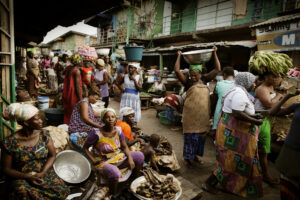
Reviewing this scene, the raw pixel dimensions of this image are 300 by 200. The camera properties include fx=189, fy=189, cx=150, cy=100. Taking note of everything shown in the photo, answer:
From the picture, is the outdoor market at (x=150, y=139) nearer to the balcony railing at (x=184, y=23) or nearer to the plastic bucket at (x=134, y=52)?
the plastic bucket at (x=134, y=52)

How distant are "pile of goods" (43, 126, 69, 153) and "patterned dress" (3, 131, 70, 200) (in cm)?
83

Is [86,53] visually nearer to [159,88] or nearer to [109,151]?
[109,151]

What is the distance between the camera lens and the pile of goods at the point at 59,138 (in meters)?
3.06

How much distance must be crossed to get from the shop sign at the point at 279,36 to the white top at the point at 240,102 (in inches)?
182

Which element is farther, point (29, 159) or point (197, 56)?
point (197, 56)

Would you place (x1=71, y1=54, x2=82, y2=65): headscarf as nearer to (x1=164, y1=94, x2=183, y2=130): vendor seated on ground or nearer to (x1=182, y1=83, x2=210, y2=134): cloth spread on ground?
(x1=182, y1=83, x2=210, y2=134): cloth spread on ground

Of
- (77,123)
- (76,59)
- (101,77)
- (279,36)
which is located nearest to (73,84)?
(76,59)

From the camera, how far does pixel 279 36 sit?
5996 millimetres

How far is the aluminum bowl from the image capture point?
9.00ft

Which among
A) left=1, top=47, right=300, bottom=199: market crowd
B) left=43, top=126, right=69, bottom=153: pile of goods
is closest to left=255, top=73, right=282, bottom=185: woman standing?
left=1, top=47, right=300, bottom=199: market crowd

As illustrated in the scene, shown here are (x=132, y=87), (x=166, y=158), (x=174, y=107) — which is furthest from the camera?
(x=174, y=107)

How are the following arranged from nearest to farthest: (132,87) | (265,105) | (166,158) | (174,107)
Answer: (265,105) < (166,158) < (132,87) < (174,107)

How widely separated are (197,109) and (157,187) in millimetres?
1601

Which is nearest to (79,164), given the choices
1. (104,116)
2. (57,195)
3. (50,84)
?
(57,195)
